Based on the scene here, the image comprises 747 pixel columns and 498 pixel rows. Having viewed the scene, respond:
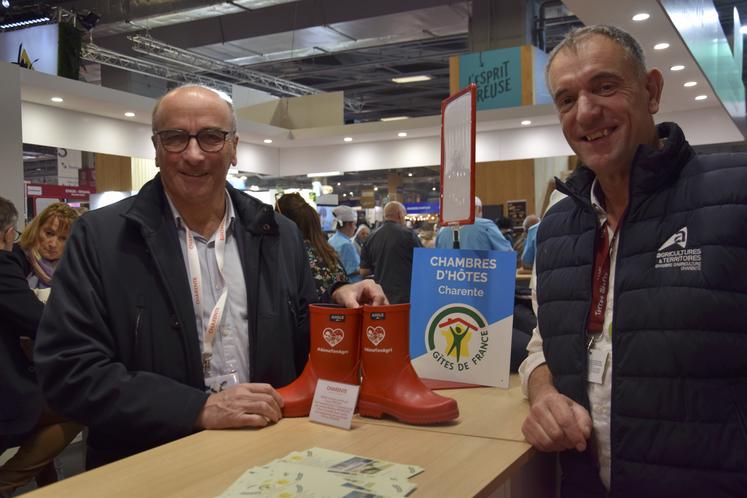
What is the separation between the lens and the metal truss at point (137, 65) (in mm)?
10914

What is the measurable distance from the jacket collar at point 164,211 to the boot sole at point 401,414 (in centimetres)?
A: 62

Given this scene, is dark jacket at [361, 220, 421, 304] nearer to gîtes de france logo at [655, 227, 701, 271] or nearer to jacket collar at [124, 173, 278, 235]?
jacket collar at [124, 173, 278, 235]

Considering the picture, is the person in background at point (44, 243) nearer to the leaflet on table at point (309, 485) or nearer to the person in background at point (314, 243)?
the person in background at point (314, 243)

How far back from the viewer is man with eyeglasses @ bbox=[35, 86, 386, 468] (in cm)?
158

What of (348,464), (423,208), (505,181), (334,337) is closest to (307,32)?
(505,181)

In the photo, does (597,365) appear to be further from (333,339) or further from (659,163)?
(333,339)

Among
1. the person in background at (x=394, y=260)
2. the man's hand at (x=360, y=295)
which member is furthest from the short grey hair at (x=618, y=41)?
the person in background at (x=394, y=260)

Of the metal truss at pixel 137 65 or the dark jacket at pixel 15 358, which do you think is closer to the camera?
the dark jacket at pixel 15 358

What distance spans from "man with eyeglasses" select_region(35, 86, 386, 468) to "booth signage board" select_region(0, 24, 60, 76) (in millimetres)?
5919

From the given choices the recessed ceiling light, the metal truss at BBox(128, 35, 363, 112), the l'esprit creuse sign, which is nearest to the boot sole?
the l'esprit creuse sign

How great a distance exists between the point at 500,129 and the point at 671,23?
359 centimetres

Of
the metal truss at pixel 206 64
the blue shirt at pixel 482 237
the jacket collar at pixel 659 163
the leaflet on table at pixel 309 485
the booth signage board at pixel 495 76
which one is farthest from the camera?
the metal truss at pixel 206 64

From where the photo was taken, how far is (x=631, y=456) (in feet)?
4.73

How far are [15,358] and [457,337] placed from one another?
1966mm
